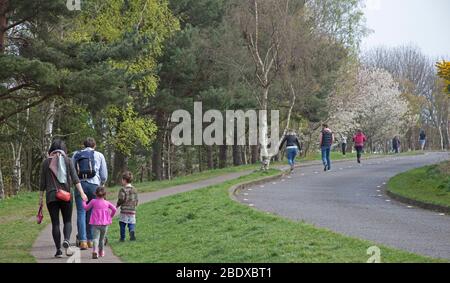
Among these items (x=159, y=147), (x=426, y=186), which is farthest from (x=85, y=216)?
(x=159, y=147)

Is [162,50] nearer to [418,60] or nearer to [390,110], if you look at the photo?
[390,110]

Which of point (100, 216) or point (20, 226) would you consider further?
point (20, 226)

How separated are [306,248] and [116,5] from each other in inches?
1003

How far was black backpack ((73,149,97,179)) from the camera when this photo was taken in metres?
12.2

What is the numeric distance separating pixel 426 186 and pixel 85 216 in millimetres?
11889

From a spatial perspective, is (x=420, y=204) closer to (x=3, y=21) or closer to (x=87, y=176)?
(x=87, y=176)

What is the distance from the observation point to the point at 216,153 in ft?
225

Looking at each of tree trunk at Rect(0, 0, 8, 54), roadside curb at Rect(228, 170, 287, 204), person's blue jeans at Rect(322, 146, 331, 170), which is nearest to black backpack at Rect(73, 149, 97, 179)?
roadside curb at Rect(228, 170, 287, 204)

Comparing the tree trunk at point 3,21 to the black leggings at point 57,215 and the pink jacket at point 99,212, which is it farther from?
the black leggings at point 57,215

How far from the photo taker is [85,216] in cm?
1221

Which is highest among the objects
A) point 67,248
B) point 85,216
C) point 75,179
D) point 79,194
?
point 75,179

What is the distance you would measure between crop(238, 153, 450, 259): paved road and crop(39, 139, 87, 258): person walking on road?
4.68 metres

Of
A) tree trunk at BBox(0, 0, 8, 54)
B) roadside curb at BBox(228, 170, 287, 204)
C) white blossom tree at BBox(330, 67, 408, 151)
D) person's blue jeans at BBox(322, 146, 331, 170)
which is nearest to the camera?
roadside curb at BBox(228, 170, 287, 204)

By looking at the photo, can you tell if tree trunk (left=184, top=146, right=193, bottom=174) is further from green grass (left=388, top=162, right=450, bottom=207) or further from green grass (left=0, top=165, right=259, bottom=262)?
green grass (left=388, top=162, right=450, bottom=207)
